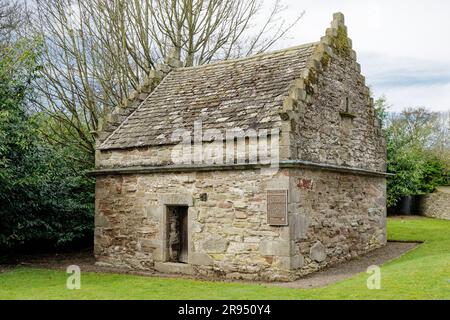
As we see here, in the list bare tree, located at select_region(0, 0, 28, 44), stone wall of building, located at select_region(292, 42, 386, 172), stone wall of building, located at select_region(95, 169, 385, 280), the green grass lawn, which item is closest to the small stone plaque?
stone wall of building, located at select_region(95, 169, 385, 280)

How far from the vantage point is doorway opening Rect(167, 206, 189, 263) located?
45.4 ft

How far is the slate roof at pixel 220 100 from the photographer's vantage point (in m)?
13.0

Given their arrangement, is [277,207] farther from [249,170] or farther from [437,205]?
[437,205]

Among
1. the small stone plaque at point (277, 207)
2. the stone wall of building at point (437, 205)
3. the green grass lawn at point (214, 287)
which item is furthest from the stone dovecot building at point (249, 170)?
the stone wall of building at point (437, 205)

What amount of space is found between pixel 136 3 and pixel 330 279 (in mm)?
13452

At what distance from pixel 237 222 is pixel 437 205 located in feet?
63.9

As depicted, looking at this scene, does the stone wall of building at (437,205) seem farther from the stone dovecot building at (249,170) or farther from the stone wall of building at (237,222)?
the stone wall of building at (237,222)

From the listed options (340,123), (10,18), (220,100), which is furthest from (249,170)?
(10,18)

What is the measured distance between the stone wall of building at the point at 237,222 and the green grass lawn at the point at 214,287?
1113 mm

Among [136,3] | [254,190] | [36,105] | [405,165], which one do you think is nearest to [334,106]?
[254,190]

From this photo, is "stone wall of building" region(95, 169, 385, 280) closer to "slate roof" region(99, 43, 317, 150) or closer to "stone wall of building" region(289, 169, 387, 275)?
"stone wall of building" region(289, 169, 387, 275)

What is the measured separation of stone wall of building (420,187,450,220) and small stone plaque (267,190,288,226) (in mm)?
19072
